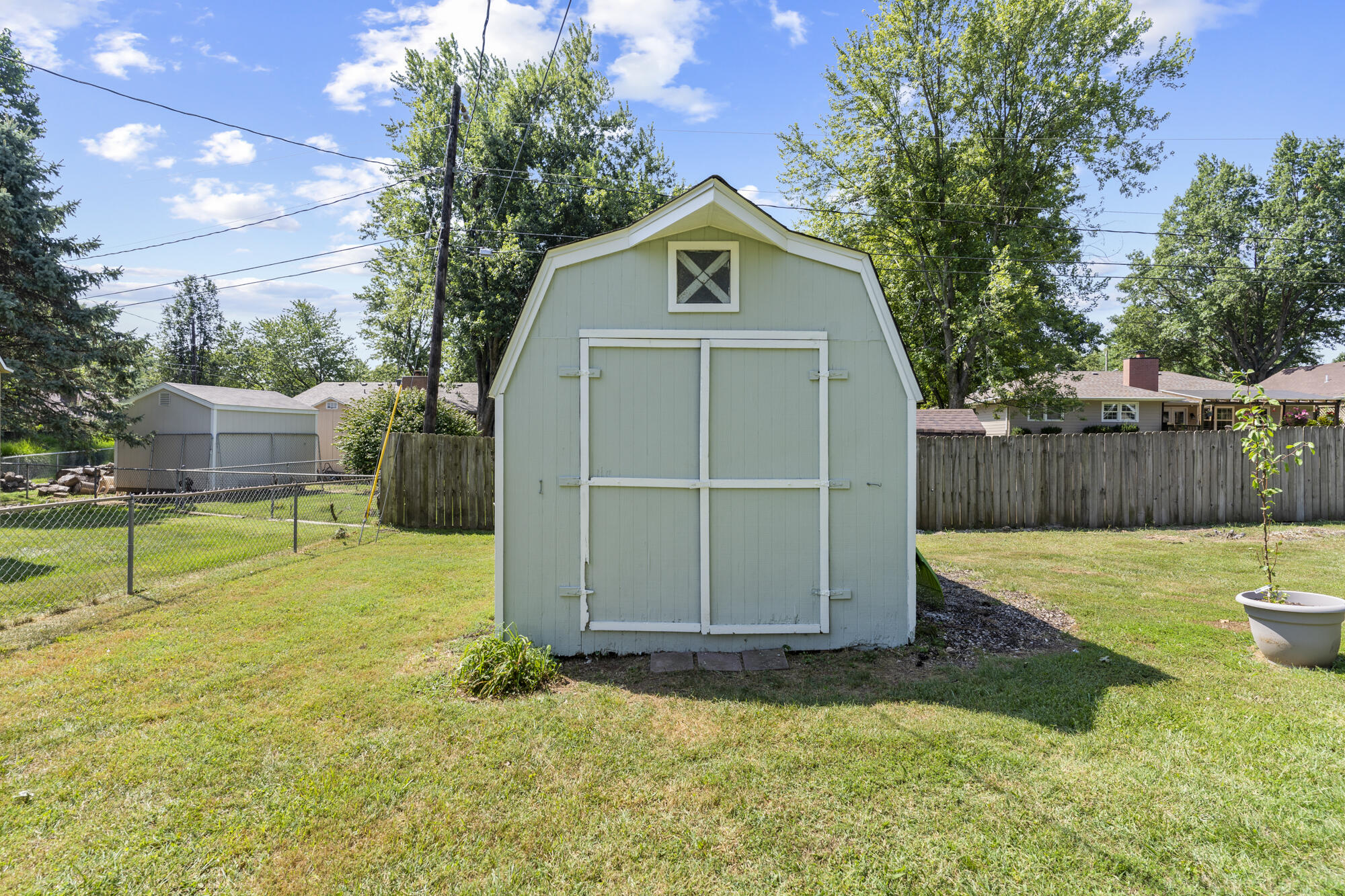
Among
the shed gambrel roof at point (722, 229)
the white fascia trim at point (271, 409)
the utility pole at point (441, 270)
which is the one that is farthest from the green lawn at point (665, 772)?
the white fascia trim at point (271, 409)

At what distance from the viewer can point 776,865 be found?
7.95 feet

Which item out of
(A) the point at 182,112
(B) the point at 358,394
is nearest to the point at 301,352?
(B) the point at 358,394

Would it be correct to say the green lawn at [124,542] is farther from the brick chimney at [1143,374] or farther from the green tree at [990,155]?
the brick chimney at [1143,374]

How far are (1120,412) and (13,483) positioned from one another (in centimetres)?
3629

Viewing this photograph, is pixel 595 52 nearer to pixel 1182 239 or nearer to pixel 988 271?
pixel 988 271

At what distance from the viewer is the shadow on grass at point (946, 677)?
3.89m

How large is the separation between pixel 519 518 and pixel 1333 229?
3878cm

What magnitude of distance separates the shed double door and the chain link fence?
4.36 meters

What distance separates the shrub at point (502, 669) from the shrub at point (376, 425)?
37.6 feet

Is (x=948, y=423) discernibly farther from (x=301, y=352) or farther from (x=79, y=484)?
(x=301, y=352)

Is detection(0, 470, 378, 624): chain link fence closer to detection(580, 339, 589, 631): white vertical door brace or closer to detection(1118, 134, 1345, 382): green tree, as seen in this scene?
detection(580, 339, 589, 631): white vertical door brace

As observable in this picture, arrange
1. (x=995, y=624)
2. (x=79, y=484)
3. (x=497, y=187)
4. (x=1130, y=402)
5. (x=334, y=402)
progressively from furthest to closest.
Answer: (x=334, y=402)
(x=1130, y=402)
(x=497, y=187)
(x=79, y=484)
(x=995, y=624)

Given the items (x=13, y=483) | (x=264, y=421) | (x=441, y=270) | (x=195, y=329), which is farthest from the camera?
(x=195, y=329)

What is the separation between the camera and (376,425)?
1506 centimetres
